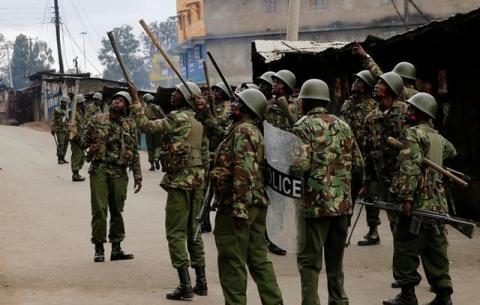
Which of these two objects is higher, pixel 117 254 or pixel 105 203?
pixel 105 203

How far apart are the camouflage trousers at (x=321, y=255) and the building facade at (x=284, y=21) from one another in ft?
125

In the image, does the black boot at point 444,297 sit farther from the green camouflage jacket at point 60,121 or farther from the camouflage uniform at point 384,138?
the green camouflage jacket at point 60,121

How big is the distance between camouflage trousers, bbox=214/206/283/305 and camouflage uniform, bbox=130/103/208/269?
1.30 m

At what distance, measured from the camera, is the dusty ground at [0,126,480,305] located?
23.5 ft

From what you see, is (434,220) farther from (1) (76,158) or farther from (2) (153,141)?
(2) (153,141)

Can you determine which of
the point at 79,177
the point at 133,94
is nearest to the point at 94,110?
the point at 79,177

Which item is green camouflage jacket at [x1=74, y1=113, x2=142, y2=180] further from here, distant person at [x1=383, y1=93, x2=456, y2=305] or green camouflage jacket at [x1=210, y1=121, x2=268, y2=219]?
distant person at [x1=383, y1=93, x2=456, y2=305]

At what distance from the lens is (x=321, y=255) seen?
5.98m

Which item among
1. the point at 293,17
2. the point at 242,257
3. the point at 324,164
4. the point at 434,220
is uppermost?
the point at 293,17

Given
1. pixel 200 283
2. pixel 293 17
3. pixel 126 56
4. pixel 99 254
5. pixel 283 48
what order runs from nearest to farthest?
pixel 200 283
pixel 99 254
pixel 283 48
pixel 293 17
pixel 126 56

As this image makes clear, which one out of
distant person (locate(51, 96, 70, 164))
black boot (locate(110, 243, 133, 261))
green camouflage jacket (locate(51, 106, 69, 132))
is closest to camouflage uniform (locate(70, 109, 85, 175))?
distant person (locate(51, 96, 70, 164))

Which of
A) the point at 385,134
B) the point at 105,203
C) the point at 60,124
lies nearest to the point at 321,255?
the point at 385,134

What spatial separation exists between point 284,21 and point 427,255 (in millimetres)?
41314

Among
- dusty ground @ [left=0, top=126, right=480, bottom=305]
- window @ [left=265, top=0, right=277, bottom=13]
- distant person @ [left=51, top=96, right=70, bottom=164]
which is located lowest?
dusty ground @ [left=0, top=126, right=480, bottom=305]
